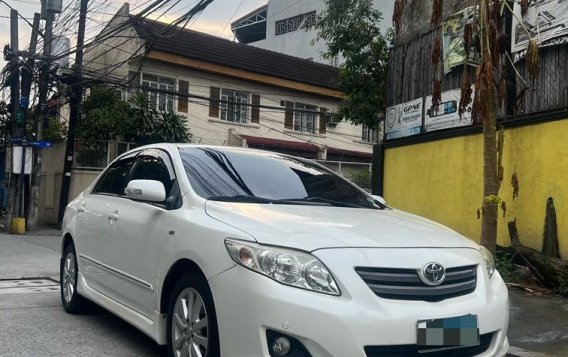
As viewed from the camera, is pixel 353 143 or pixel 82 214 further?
pixel 353 143

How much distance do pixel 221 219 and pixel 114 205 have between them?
1721 millimetres

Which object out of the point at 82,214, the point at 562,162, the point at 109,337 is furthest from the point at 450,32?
the point at 109,337

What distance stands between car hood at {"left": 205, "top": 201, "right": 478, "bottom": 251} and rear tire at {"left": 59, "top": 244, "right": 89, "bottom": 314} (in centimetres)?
249

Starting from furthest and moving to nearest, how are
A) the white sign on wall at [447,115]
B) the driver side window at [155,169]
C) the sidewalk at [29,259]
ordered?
the white sign on wall at [447,115] < the sidewalk at [29,259] < the driver side window at [155,169]

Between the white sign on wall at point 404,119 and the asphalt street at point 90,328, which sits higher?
the white sign on wall at point 404,119

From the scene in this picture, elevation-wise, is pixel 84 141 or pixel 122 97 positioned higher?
pixel 122 97

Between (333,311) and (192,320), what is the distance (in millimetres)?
1041

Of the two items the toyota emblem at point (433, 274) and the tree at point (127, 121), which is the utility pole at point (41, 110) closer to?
the tree at point (127, 121)

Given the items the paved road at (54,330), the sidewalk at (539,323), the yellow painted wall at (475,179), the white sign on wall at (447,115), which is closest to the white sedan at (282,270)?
the paved road at (54,330)

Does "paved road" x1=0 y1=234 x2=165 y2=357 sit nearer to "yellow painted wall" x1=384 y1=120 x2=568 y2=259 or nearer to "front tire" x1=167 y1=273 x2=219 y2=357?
"front tire" x1=167 y1=273 x2=219 y2=357

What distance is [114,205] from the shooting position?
16.2 feet

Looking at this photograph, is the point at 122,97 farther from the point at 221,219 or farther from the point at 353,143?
the point at 221,219

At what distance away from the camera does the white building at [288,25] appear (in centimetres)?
3741

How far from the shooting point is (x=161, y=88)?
21156 millimetres
